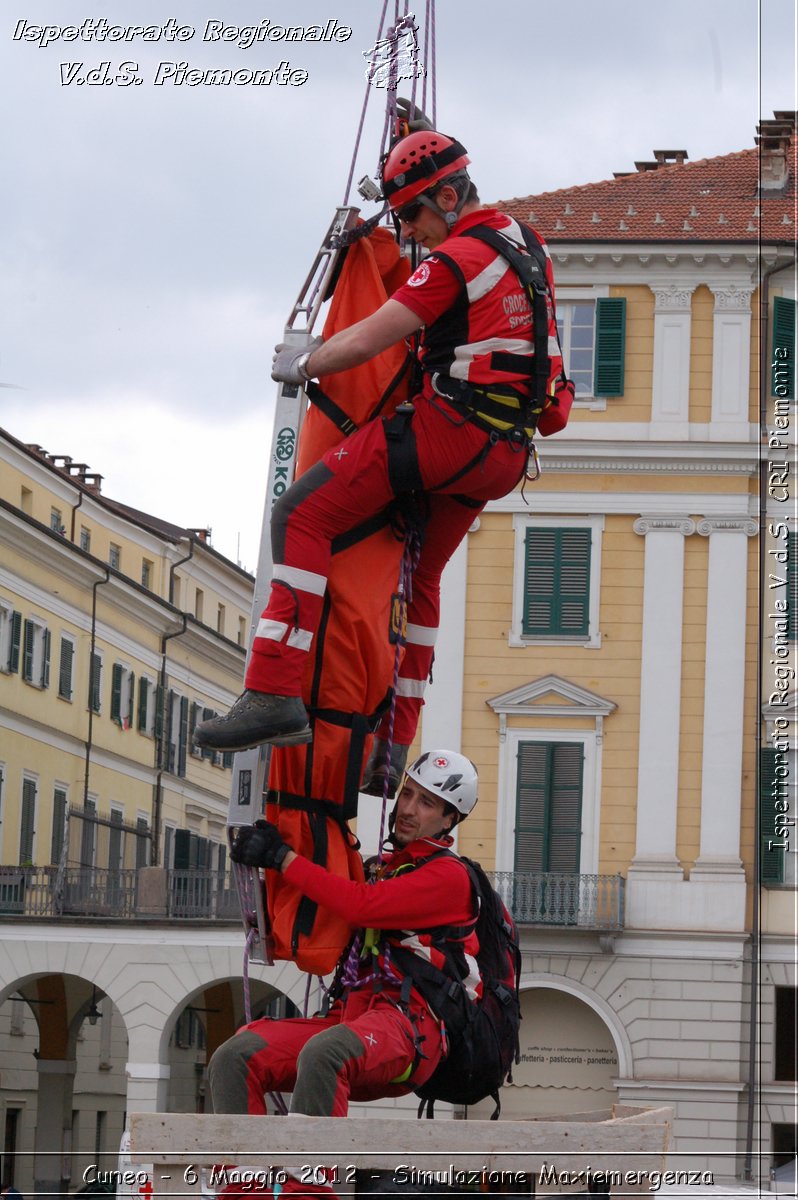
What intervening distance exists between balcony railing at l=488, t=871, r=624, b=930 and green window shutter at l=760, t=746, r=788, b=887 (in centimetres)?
230

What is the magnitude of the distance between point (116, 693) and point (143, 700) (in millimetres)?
2154

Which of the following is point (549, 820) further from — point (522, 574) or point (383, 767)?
point (383, 767)

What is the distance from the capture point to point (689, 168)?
4062 cm

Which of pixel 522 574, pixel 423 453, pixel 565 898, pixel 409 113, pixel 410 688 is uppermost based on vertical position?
pixel 522 574

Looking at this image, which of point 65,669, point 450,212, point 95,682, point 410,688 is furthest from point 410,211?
point 95,682

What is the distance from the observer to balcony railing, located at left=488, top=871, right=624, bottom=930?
35.7m

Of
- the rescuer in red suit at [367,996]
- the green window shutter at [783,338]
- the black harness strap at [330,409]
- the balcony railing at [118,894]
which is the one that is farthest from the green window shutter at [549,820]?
the black harness strap at [330,409]

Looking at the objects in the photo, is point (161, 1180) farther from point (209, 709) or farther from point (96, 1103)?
point (209, 709)

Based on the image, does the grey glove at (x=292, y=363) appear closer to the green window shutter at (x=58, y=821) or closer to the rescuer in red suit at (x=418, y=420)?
the rescuer in red suit at (x=418, y=420)

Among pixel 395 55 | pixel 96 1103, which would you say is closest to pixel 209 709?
pixel 96 1103

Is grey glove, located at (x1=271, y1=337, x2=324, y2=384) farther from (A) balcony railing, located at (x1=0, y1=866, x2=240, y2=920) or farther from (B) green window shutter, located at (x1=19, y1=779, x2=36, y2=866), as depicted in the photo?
(B) green window shutter, located at (x1=19, y1=779, x2=36, y2=866)

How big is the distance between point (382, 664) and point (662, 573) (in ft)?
97.2

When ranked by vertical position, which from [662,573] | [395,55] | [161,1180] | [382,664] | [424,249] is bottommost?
[161,1180]

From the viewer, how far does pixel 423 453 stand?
7.18m
